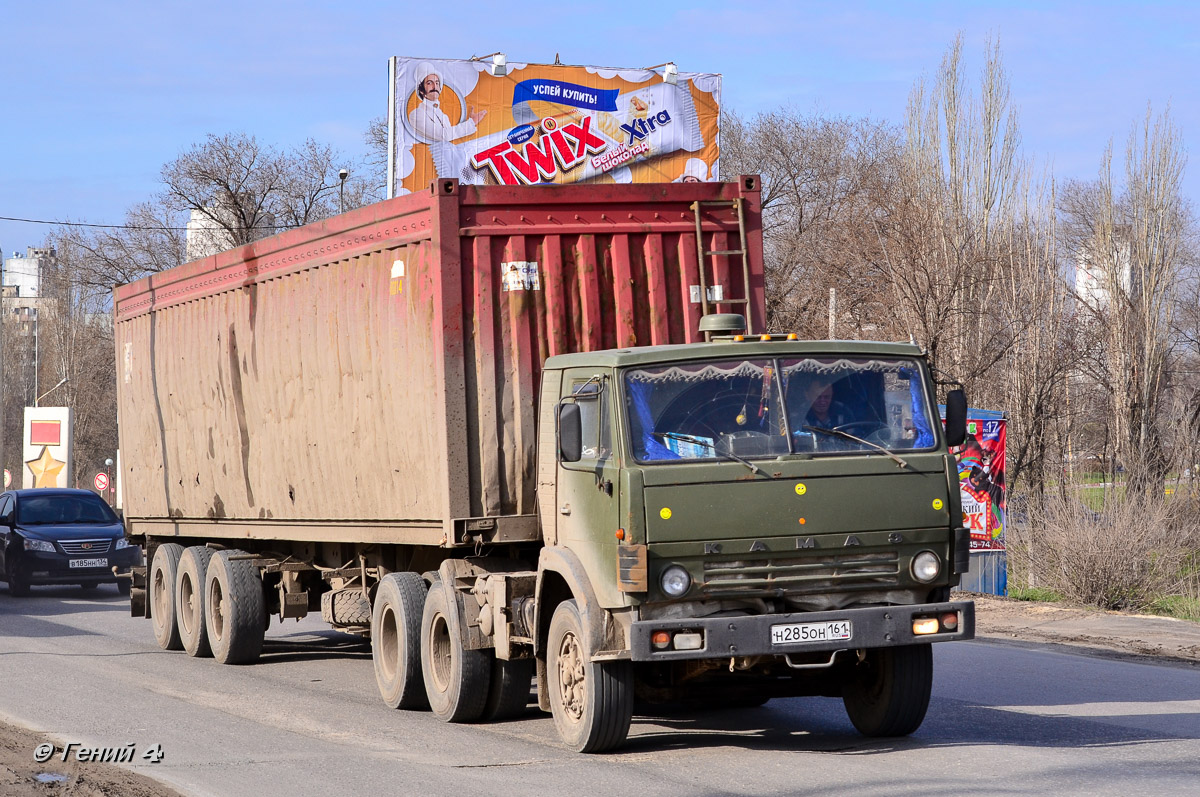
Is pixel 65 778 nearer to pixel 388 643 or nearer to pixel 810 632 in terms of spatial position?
pixel 388 643

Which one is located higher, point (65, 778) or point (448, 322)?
point (448, 322)

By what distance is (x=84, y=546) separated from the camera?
21.2 meters

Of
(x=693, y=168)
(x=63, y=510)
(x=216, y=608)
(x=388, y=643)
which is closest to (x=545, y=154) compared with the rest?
(x=693, y=168)

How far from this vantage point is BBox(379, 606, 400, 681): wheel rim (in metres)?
→ 10.3

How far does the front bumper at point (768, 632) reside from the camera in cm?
725

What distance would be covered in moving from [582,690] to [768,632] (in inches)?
48.8

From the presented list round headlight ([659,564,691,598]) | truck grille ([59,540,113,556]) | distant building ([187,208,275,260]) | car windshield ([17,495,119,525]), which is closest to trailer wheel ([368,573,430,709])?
round headlight ([659,564,691,598])

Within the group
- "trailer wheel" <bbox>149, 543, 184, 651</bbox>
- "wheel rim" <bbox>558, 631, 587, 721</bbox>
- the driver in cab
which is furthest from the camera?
"trailer wheel" <bbox>149, 543, 184, 651</bbox>

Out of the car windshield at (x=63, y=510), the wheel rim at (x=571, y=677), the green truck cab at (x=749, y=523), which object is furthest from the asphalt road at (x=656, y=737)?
the car windshield at (x=63, y=510)

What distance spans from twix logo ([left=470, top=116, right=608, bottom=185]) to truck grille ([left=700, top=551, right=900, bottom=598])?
413 inches

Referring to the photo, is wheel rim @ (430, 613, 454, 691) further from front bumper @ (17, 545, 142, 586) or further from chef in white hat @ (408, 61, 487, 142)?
front bumper @ (17, 545, 142, 586)

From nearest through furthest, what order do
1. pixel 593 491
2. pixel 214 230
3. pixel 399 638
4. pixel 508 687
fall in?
pixel 593 491
pixel 508 687
pixel 399 638
pixel 214 230

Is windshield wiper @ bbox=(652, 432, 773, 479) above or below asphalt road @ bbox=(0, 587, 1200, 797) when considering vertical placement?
above

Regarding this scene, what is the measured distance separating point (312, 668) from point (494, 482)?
4.70 metres
